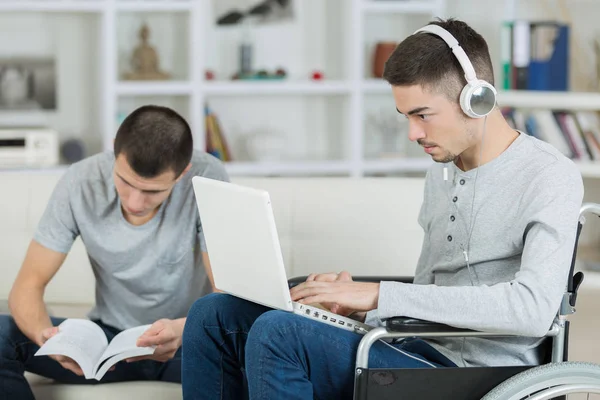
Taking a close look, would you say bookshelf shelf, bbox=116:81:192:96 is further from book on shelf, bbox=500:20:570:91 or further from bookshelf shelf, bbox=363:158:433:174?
book on shelf, bbox=500:20:570:91

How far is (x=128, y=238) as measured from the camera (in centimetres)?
239

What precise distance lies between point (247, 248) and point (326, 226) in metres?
0.95

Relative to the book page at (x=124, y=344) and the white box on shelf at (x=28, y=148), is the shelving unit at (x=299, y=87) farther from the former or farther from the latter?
the book page at (x=124, y=344)

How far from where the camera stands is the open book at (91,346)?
2051mm

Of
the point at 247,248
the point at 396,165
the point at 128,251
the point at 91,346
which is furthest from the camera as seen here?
the point at 396,165

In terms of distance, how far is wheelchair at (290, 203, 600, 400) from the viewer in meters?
1.62

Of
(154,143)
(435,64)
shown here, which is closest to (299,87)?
(154,143)

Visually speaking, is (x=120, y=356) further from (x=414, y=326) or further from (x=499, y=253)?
(x=499, y=253)

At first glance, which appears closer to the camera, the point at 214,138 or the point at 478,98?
the point at 478,98

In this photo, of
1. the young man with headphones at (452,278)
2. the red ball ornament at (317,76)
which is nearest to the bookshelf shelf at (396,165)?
the red ball ornament at (317,76)

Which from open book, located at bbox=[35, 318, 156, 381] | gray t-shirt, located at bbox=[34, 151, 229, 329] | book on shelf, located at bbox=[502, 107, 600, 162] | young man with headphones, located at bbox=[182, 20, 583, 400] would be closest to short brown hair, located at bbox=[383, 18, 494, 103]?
young man with headphones, located at bbox=[182, 20, 583, 400]

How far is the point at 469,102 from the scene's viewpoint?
1738mm

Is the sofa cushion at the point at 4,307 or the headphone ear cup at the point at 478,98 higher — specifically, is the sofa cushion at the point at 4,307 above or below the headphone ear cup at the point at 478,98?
below

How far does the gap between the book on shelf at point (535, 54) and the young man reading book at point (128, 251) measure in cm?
228
